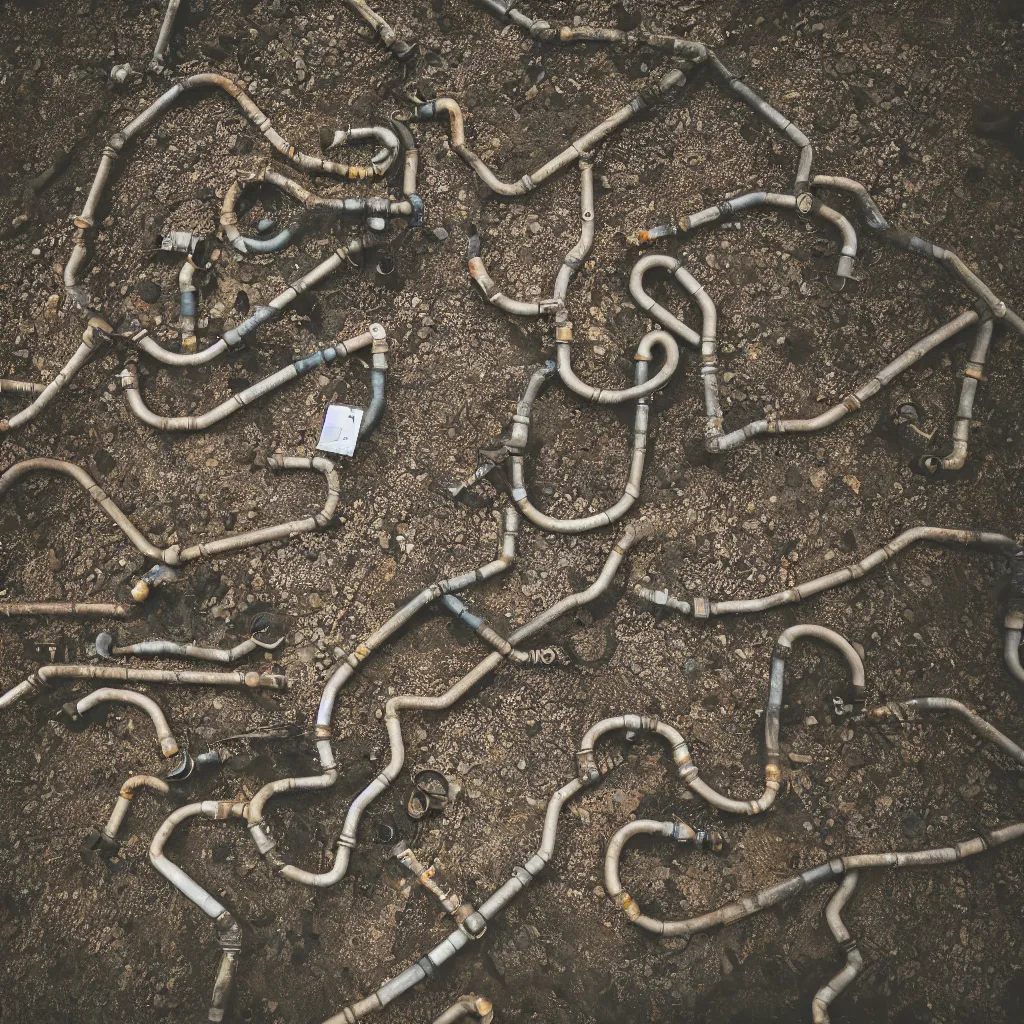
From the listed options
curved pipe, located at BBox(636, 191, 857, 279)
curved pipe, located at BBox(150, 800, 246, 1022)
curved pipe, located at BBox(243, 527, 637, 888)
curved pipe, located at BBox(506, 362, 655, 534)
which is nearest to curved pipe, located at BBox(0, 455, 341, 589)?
curved pipe, located at BBox(243, 527, 637, 888)

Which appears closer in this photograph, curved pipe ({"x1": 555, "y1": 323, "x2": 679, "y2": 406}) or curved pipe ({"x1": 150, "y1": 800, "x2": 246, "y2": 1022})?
curved pipe ({"x1": 150, "y1": 800, "x2": 246, "y2": 1022})

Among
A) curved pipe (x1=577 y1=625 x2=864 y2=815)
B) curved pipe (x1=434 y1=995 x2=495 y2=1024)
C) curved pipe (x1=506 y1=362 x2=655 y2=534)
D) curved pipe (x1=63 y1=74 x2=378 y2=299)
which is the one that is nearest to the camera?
curved pipe (x1=434 y1=995 x2=495 y2=1024)

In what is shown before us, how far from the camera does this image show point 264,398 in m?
2.78

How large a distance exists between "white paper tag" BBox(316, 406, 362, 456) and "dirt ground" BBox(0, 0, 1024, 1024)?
0.23 ft

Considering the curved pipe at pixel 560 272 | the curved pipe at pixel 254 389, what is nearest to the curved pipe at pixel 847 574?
the curved pipe at pixel 560 272

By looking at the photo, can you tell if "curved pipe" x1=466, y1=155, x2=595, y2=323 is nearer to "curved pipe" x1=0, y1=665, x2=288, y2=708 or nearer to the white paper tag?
the white paper tag

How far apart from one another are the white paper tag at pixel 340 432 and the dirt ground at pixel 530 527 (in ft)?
0.23

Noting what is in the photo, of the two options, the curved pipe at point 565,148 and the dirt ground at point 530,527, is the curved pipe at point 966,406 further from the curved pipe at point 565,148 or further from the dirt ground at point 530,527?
the curved pipe at point 565,148

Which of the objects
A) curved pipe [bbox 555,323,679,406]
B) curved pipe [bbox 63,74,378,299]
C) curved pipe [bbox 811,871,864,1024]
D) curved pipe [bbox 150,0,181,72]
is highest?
curved pipe [bbox 150,0,181,72]

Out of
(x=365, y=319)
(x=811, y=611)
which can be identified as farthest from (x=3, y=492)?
(x=811, y=611)

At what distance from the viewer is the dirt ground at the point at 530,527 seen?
2533 mm

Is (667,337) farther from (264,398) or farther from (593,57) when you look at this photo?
(264,398)

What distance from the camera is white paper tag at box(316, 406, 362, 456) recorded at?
271 cm

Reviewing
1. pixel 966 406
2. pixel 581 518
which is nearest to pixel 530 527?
pixel 581 518
